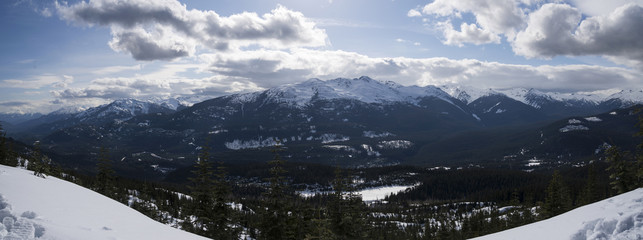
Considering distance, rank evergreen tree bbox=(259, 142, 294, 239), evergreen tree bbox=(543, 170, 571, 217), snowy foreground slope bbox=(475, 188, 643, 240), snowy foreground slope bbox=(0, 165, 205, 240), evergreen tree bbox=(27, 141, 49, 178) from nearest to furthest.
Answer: snowy foreground slope bbox=(0, 165, 205, 240) < snowy foreground slope bbox=(475, 188, 643, 240) < evergreen tree bbox=(27, 141, 49, 178) < evergreen tree bbox=(259, 142, 294, 239) < evergreen tree bbox=(543, 170, 571, 217)

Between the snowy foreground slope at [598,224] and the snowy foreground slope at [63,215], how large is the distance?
636 inches

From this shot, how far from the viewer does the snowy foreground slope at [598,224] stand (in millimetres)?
12094

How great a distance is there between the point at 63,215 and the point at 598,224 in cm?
2044

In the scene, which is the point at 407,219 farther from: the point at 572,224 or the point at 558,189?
the point at 572,224

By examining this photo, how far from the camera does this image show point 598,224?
12.5 m

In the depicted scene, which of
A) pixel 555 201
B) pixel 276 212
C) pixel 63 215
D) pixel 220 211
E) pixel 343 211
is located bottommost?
pixel 555 201

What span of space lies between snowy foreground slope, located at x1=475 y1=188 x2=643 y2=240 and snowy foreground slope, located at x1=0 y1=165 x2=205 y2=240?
16157 mm

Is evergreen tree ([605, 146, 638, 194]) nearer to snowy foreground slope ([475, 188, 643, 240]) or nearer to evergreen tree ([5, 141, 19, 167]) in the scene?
snowy foreground slope ([475, 188, 643, 240])

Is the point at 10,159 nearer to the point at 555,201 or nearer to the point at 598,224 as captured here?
the point at 598,224

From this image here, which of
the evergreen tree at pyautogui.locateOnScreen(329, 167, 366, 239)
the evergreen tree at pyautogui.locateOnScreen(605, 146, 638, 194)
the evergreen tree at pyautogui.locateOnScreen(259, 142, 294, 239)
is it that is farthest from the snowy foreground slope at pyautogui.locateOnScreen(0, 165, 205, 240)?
the evergreen tree at pyautogui.locateOnScreen(605, 146, 638, 194)

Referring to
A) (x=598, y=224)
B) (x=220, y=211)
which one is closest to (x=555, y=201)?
(x=598, y=224)

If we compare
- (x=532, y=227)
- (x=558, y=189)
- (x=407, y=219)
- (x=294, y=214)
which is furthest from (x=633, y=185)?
(x=407, y=219)

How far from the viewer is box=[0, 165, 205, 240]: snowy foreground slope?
33.0 feet

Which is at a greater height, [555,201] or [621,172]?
Result: [621,172]
